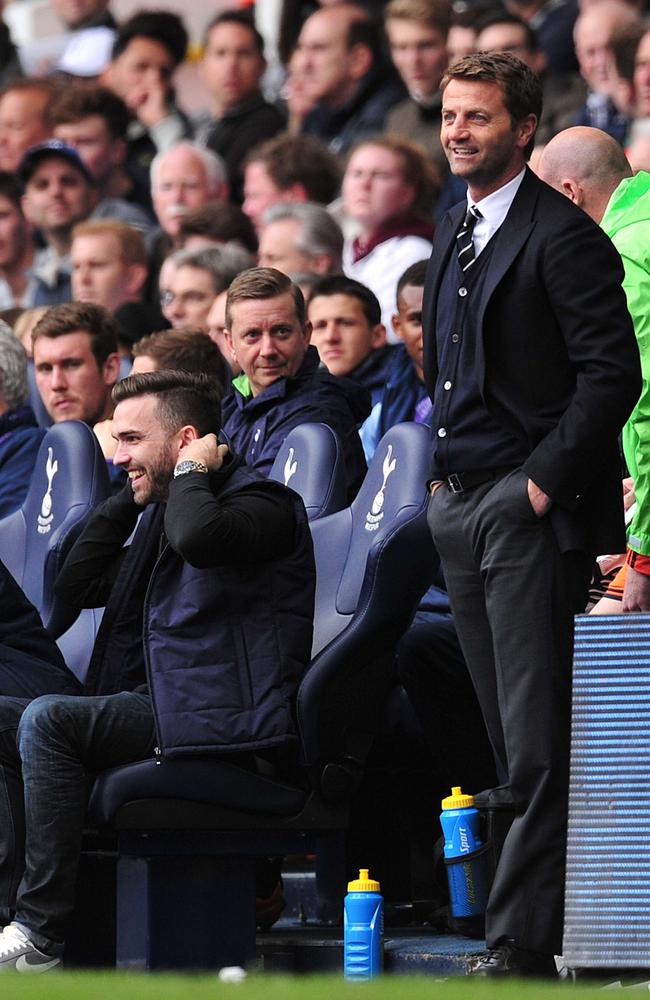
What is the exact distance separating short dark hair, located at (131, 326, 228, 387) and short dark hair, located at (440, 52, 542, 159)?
95.7 inches

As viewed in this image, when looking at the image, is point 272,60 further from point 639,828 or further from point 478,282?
point 639,828

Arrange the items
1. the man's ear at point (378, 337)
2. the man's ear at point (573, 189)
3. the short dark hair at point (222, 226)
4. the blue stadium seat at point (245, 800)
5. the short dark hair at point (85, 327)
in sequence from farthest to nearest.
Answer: the short dark hair at point (222, 226)
the man's ear at point (378, 337)
the short dark hair at point (85, 327)
the man's ear at point (573, 189)
the blue stadium seat at point (245, 800)

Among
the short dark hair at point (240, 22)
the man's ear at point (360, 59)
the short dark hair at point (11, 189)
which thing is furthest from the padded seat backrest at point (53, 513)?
the short dark hair at point (240, 22)

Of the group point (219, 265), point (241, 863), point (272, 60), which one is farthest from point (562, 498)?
point (272, 60)

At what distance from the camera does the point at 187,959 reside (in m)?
5.71

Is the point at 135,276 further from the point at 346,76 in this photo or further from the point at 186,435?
the point at 186,435

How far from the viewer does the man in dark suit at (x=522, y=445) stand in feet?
16.3

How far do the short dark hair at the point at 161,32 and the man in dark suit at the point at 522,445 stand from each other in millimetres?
8225

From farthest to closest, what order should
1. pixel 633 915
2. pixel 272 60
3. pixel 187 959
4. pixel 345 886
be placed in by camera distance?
pixel 272 60 < pixel 345 886 < pixel 187 959 < pixel 633 915

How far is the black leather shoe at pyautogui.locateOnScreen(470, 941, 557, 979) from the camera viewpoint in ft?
16.1

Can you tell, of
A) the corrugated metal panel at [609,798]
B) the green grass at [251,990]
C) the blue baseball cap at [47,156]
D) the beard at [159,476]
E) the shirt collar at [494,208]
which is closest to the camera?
the green grass at [251,990]

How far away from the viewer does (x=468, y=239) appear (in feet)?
17.6

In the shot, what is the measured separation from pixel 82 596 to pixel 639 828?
2.45 m

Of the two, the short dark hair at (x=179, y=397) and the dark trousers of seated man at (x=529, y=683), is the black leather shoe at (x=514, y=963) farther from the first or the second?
the short dark hair at (x=179, y=397)
